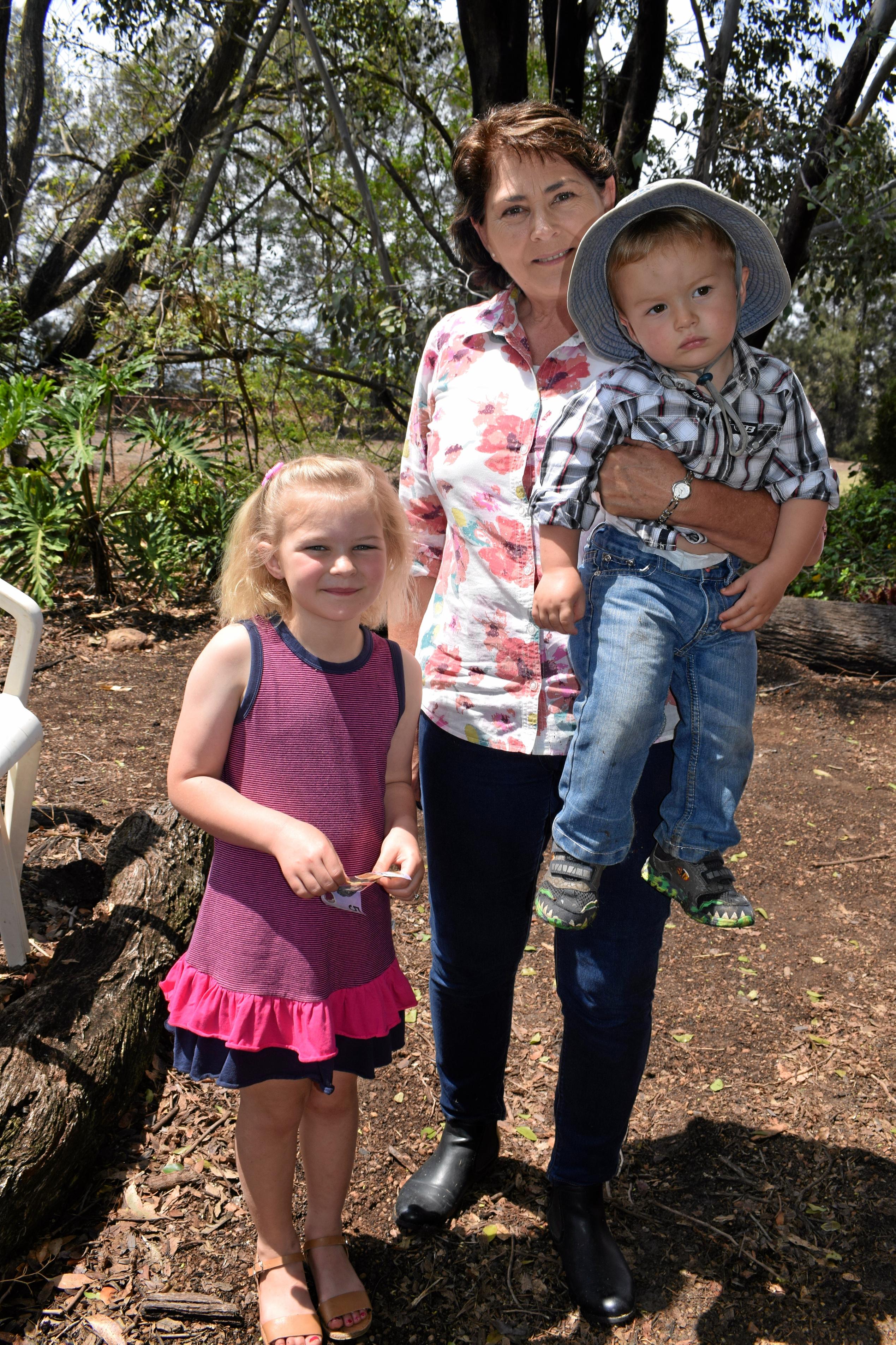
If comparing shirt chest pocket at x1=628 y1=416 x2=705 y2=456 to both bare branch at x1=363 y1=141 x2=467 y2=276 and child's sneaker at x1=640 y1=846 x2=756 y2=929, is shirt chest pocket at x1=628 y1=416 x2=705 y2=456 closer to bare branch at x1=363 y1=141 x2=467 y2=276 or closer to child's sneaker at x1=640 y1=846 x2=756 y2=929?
child's sneaker at x1=640 y1=846 x2=756 y2=929

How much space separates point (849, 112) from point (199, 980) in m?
7.42

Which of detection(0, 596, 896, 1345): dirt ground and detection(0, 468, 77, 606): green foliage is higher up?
detection(0, 468, 77, 606): green foliage

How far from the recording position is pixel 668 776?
1.95 meters

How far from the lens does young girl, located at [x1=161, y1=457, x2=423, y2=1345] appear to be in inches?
68.5

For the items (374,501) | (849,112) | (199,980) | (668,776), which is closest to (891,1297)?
(668,776)

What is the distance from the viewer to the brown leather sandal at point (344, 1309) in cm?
196

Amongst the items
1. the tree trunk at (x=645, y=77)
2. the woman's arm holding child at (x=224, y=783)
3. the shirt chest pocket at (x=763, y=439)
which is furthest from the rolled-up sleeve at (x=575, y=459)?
the tree trunk at (x=645, y=77)

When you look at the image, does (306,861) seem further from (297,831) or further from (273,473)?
(273,473)

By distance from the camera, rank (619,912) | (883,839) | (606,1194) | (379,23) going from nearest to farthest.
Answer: (619,912) → (606,1194) → (883,839) → (379,23)

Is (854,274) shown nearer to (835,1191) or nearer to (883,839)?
(883,839)

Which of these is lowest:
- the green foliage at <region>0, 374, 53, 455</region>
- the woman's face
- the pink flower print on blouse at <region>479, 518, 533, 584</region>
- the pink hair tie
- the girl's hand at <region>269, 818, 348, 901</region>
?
the girl's hand at <region>269, 818, 348, 901</region>

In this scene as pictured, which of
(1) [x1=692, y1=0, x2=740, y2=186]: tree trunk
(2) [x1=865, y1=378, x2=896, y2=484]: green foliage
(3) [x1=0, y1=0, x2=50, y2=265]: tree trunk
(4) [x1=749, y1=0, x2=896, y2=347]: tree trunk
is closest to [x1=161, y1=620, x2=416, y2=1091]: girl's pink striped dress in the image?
(4) [x1=749, y1=0, x2=896, y2=347]: tree trunk

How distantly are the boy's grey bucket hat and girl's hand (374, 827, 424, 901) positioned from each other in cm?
96

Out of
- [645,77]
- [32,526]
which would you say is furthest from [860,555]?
[32,526]
